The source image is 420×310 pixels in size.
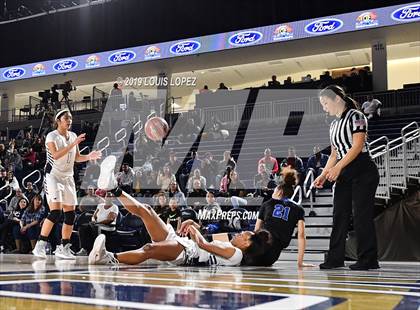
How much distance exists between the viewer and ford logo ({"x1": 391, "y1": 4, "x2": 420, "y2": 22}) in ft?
45.5

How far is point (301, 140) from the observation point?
12164 mm

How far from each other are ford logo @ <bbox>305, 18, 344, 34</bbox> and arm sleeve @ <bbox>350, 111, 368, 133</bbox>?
1177 centimetres

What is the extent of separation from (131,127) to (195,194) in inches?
217

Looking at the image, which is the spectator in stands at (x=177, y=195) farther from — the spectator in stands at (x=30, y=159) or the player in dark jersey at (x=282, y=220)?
the spectator in stands at (x=30, y=159)

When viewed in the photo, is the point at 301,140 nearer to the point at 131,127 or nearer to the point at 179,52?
the point at 131,127

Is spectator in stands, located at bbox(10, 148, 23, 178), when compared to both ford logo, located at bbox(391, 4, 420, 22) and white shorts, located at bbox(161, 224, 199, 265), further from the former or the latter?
ford logo, located at bbox(391, 4, 420, 22)

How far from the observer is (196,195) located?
8.30 meters

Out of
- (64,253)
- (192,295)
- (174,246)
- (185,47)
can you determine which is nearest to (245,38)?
(185,47)

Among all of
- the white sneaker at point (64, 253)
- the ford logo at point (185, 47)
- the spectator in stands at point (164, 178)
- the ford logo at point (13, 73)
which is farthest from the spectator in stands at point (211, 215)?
the ford logo at point (13, 73)

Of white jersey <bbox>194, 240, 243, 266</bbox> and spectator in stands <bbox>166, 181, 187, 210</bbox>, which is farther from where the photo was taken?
spectator in stands <bbox>166, 181, 187, 210</bbox>

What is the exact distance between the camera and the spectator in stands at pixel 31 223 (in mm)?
8172

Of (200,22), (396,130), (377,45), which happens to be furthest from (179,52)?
(396,130)

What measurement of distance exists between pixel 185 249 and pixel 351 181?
141 centimetres
